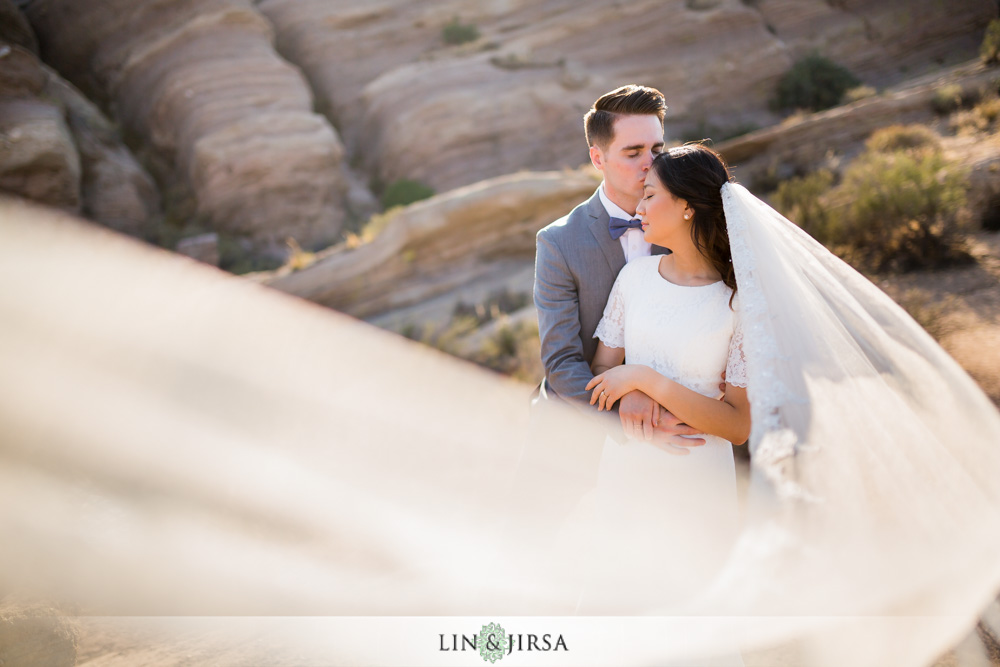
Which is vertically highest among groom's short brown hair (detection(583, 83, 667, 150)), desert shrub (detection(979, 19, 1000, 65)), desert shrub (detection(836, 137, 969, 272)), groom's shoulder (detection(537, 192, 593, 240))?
desert shrub (detection(979, 19, 1000, 65))

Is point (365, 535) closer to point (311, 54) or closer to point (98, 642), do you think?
point (98, 642)

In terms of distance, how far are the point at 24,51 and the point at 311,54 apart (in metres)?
10.5

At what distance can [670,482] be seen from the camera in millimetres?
2264

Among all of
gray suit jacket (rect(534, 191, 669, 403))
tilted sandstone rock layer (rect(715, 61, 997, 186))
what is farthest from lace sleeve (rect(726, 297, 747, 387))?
tilted sandstone rock layer (rect(715, 61, 997, 186))

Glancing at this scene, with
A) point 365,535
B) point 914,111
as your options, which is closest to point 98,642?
point 365,535

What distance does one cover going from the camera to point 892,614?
1.40 m

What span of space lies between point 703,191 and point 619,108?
656 mm

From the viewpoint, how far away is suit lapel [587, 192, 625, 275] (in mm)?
2582

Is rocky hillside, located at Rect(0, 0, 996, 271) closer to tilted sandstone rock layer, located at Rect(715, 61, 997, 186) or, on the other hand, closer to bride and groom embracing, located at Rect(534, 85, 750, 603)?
tilted sandstone rock layer, located at Rect(715, 61, 997, 186)

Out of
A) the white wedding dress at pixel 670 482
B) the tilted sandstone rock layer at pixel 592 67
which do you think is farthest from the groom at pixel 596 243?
the tilted sandstone rock layer at pixel 592 67

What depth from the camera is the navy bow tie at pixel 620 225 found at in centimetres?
Answer: 252

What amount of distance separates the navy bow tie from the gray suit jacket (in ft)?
0.11

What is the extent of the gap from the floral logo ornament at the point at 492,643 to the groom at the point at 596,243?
1169 millimetres

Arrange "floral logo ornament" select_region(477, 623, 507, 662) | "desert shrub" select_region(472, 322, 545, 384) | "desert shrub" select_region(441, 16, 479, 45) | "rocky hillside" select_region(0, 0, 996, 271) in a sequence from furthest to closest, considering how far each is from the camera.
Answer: "desert shrub" select_region(441, 16, 479, 45) < "rocky hillside" select_region(0, 0, 996, 271) < "desert shrub" select_region(472, 322, 545, 384) < "floral logo ornament" select_region(477, 623, 507, 662)
